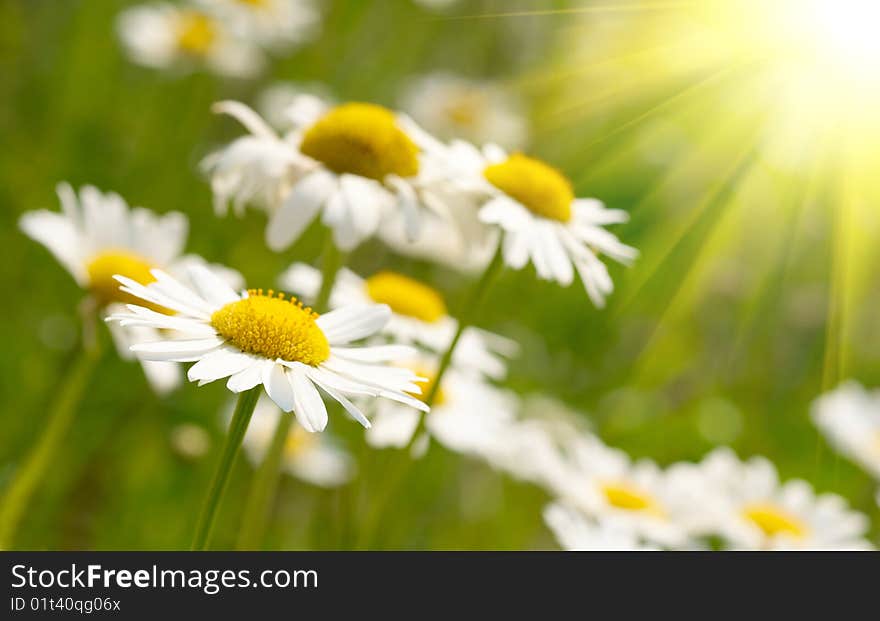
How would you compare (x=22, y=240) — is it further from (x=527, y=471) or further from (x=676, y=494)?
(x=676, y=494)

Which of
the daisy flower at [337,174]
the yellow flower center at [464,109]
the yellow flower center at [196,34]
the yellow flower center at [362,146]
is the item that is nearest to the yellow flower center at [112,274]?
the daisy flower at [337,174]

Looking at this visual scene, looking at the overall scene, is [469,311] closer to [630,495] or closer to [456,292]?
[630,495]

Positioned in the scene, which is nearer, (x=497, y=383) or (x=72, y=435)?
(x=72, y=435)

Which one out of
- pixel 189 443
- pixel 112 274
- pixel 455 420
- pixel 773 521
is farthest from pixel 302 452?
pixel 773 521

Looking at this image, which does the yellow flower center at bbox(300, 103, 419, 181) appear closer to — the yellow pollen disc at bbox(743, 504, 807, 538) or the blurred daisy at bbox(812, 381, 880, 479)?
the yellow pollen disc at bbox(743, 504, 807, 538)

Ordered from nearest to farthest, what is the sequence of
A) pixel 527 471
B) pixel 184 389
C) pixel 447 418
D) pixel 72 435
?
pixel 447 418 → pixel 527 471 → pixel 72 435 → pixel 184 389

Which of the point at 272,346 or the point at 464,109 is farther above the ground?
the point at 464,109

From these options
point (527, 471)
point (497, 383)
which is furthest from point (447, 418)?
point (497, 383)
